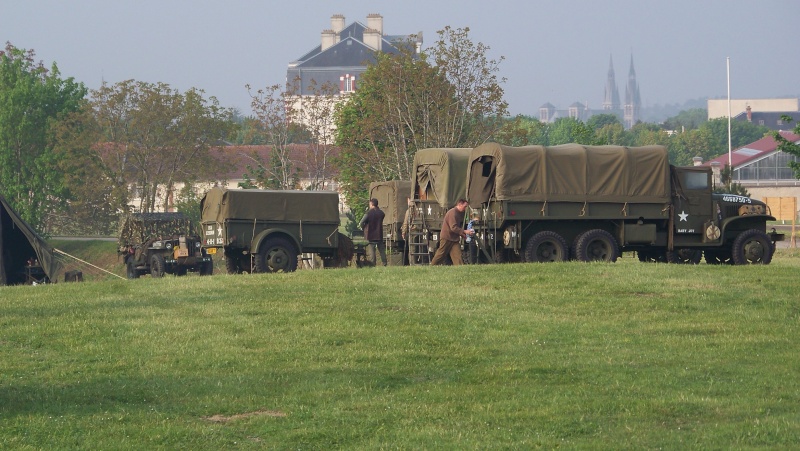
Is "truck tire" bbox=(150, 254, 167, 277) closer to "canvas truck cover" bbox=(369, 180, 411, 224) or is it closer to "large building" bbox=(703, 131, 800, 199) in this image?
"canvas truck cover" bbox=(369, 180, 411, 224)

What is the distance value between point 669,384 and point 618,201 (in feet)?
46.5

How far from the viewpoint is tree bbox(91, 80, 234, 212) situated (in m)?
67.8

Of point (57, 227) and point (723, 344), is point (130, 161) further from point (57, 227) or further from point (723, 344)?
point (723, 344)

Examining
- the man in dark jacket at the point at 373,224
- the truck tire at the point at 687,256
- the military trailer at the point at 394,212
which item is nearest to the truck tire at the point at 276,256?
the man in dark jacket at the point at 373,224

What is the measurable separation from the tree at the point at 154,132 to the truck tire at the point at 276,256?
124 ft

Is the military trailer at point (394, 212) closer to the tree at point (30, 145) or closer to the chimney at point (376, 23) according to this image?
the tree at point (30, 145)

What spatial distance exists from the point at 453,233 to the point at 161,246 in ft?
52.1

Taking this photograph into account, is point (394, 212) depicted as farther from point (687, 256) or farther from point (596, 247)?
point (596, 247)

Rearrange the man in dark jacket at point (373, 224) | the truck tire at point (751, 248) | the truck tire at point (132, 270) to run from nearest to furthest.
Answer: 1. the truck tire at point (751, 248)
2. the man in dark jacket at point (373, 224)
3. the truck tire at point (132, 270)

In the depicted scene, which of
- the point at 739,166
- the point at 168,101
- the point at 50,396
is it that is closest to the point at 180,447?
the point at 50,396

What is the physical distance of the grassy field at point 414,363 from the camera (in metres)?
10.4

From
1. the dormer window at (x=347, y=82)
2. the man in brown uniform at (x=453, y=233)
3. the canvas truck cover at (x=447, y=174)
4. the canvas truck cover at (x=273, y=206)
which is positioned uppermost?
the dormer window at (x=347, y=82)

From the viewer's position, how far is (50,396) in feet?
39.5

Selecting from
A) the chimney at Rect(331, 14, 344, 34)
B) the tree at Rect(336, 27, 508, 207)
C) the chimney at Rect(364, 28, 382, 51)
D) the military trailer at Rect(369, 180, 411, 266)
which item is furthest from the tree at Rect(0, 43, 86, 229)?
the chimney at Rect(331, 14, 344, 34)
